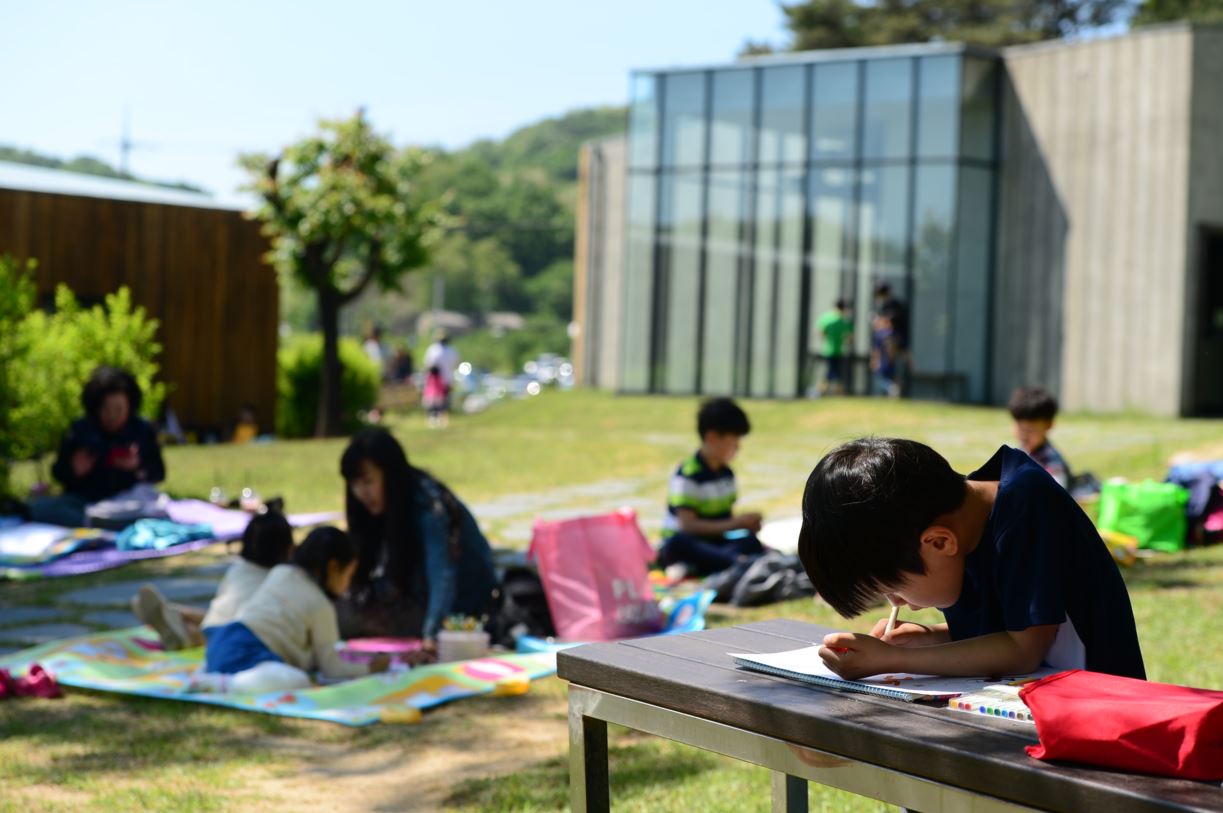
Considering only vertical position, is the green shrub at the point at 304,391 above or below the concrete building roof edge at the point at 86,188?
below

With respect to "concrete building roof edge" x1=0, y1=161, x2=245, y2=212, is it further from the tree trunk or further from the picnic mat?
the picnic mat

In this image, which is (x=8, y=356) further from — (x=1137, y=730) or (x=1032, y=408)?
(x=1137, y=730)

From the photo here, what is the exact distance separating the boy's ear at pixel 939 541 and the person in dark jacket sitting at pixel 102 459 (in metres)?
8.09

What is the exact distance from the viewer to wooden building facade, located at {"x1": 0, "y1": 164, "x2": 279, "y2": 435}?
19203 millimetres

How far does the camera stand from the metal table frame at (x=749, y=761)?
6.34 ft

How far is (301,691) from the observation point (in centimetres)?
521

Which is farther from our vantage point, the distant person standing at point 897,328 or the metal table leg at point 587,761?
the distant person standing at point 897,328

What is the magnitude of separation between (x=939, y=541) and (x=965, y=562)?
13cm

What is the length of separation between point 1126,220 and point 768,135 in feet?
19.8

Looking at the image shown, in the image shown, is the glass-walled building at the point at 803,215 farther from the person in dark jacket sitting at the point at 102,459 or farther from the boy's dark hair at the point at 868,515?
the boy's dark hair at the point at 868,515

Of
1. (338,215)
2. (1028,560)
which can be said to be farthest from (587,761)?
(338,215)

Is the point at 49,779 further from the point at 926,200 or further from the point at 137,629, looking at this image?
the point at 926,200

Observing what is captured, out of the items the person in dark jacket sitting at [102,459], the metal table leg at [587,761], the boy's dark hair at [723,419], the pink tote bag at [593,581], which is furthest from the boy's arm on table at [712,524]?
the metal table leg at [587,761]

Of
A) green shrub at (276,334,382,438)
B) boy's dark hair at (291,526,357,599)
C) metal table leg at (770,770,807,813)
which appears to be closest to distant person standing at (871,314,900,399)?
green shrub at (276,334,382,438)
